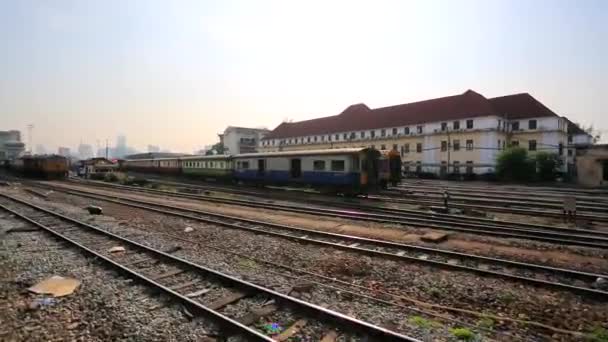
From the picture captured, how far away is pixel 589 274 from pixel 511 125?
173 feet

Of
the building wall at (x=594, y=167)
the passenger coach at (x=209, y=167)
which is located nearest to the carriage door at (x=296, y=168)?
the passenger coach at (x=209, y=167)

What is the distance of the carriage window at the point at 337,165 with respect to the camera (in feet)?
61.8

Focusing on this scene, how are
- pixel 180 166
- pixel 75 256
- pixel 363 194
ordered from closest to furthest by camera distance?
1. pixel 75 256
2. pixel 363 194
3. pixel 180 166

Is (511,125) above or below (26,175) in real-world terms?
above

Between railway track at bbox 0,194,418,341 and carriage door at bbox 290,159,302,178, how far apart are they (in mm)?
13192

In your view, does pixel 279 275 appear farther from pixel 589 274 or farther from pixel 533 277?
pixel 589 274

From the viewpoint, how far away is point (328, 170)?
19562 mm

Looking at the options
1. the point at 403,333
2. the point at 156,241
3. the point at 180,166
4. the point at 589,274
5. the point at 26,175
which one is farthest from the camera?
the point at 26,175

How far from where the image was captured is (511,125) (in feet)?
168

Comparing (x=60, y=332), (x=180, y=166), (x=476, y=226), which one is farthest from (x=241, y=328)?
(x=180, y=166)

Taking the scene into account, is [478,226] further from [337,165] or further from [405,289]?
[337,165]

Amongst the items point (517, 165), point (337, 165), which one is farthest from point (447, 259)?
point (517, 165)

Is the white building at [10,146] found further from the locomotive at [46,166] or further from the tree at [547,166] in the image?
the tree at [547,166]

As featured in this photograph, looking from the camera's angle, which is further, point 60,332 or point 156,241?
point 156,241
